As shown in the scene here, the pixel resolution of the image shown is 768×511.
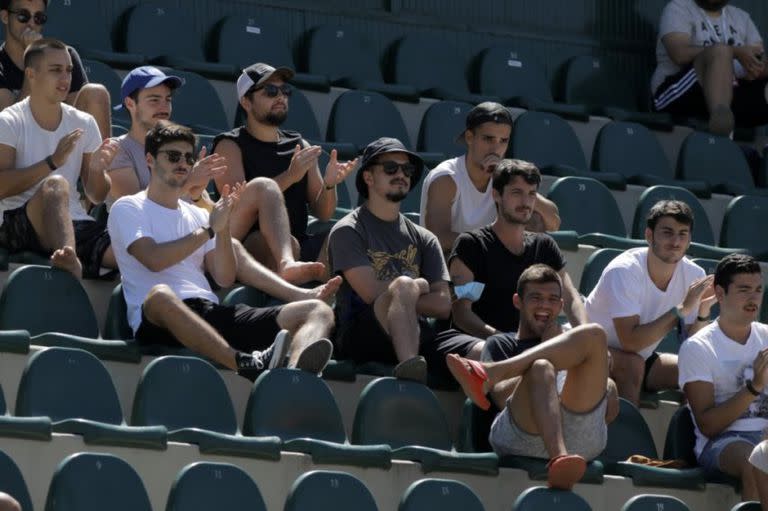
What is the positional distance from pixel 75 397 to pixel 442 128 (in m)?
4.05

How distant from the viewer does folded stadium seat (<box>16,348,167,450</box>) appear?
6895 mm

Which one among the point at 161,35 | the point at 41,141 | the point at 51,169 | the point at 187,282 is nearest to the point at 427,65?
the point at 161,35

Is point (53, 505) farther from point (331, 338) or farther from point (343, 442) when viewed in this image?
point (331, 338)

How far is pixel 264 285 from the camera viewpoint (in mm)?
8328

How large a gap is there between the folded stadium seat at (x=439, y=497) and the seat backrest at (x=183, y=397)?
758 mm

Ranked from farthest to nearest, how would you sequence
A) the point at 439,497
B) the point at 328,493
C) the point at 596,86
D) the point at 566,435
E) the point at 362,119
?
the point at 596,86, the point at 362,119, the point at 566,435, the point at 439,497, the point at 328,493

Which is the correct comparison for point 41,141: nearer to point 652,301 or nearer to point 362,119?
point 362,119

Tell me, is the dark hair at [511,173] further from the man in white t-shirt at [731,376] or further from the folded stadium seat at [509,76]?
the folded stadium seat at [509,76]

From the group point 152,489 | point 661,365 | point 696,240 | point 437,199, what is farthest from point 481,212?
point 152,489

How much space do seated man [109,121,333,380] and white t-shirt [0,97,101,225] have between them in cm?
→ 48

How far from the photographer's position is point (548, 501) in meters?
7.25

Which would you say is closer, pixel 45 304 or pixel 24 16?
pixel 45 304

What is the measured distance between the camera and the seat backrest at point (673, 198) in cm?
1006

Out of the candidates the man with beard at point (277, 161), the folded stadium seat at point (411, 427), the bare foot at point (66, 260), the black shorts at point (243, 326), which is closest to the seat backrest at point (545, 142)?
the man with beard at point (277, 161)
